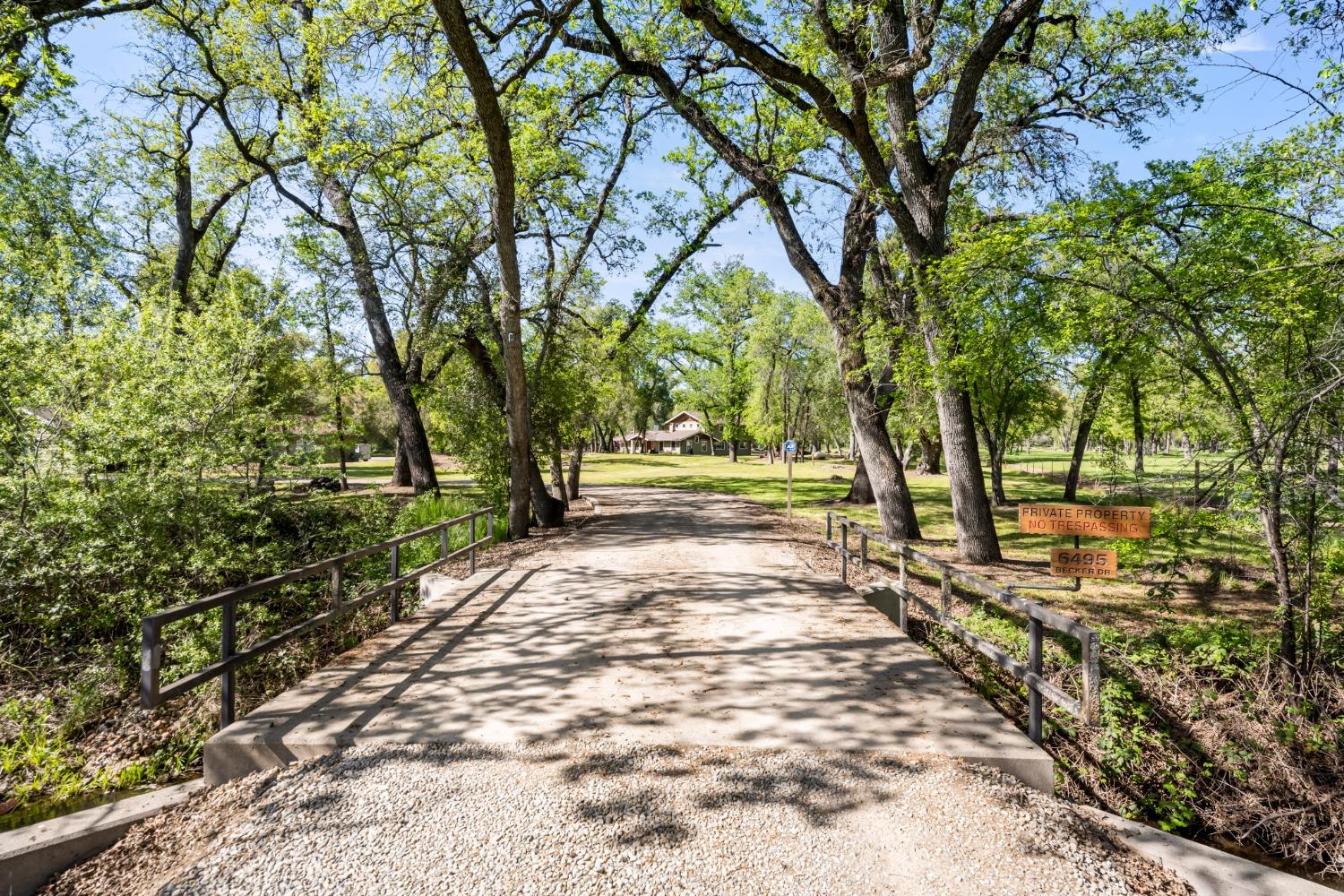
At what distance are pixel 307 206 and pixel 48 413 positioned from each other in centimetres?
952

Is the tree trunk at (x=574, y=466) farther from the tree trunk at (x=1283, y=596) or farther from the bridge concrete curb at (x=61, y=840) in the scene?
the tree trunk at (x=1283, y=596)

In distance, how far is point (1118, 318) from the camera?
6062 millimetres

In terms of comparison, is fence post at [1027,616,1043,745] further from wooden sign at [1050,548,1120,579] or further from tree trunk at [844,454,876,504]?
tree trunk at [844,454,876,504]

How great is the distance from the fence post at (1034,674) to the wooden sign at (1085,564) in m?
2.05

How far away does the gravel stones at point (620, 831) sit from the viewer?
2.79m

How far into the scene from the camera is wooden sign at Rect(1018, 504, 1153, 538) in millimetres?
5938

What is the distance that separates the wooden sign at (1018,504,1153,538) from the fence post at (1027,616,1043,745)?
2365 mm

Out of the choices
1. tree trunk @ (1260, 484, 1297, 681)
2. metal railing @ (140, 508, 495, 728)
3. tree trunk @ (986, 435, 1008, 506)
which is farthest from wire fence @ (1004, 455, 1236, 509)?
tree trunk @ (986, 435, 1008, 506)

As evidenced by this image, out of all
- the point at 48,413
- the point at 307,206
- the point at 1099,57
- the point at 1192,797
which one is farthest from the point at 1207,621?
the point at 307,206

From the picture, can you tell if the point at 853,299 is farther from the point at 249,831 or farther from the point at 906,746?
the point at 249,831

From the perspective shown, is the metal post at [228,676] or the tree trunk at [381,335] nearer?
the metal post at [228,676]

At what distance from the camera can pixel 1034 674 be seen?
431 cm

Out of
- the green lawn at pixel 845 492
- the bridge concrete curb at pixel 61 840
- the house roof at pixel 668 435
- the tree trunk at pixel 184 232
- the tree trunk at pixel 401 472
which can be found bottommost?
the bridge concrete curb at pixel 61 840

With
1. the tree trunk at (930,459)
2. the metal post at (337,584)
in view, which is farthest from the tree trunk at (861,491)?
the metal post at (337,584)
